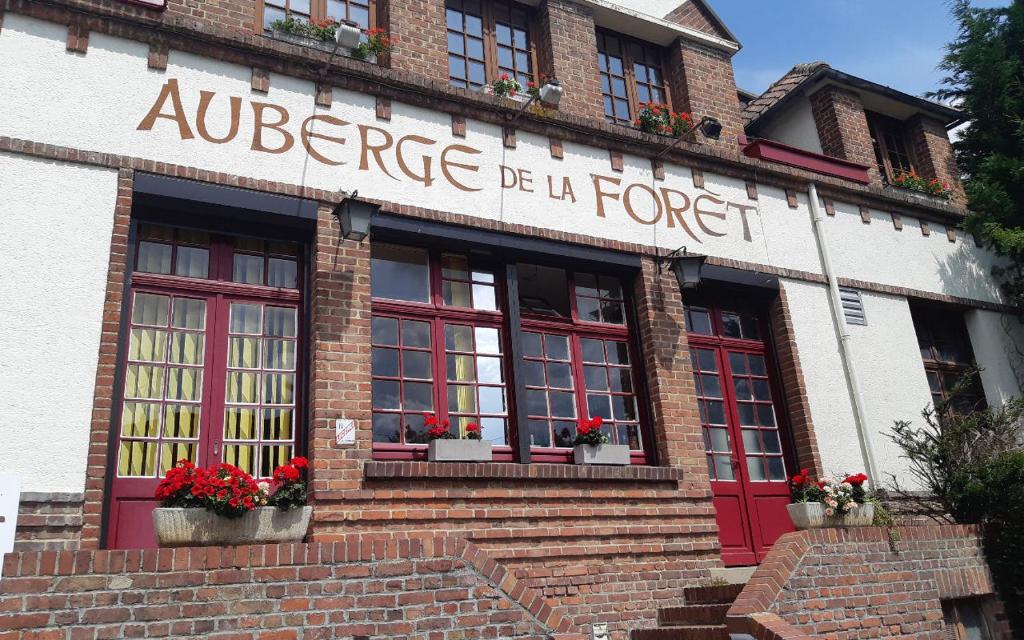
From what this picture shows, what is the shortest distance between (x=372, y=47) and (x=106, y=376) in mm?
4504

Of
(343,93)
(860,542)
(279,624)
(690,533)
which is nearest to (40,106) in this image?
(343,93)

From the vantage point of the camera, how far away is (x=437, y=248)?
8789 mm

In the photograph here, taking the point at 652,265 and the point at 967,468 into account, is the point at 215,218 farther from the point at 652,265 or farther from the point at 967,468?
the point at 967,468

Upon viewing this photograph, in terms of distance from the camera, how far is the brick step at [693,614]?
737 centimetres

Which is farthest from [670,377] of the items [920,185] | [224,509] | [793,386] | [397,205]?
[920,185]

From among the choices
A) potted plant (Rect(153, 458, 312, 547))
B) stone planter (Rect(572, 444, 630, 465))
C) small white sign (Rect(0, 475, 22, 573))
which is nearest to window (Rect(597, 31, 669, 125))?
stone planter (Rect(572, 444, 630, 465))

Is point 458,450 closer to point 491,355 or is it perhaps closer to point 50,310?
point 491,355

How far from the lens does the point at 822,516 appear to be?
26.8 feet

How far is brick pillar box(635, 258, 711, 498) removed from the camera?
9016 mm

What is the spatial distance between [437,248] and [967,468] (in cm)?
667

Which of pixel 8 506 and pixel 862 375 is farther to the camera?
pixel 862 375

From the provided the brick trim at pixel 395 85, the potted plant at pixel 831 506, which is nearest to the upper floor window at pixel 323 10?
the brick trim at pixel 395 85

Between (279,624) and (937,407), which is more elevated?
(937,407)

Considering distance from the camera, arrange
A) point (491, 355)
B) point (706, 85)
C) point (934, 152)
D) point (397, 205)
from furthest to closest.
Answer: point (934, 152) < point (706, 85) < point (491, 355) < point (397, 205)
